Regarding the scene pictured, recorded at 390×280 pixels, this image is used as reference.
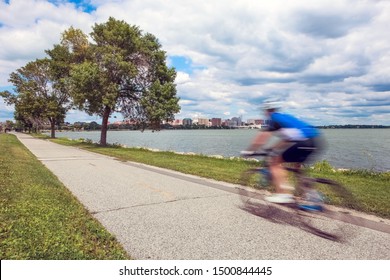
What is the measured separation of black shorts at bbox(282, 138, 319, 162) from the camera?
16.7 feet

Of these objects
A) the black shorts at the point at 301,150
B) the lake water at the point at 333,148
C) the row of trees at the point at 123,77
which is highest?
the row of trees at the point at 123,77

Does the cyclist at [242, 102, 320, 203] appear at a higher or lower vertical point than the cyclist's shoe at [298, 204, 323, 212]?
higher

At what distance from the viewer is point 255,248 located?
4.12 meters

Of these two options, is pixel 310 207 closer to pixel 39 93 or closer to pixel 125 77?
pixel 125 77

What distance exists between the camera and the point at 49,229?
4.57 metres

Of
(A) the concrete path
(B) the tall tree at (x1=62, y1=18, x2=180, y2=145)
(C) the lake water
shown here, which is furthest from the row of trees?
(A) the concrete path

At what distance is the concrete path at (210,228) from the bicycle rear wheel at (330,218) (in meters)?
0.08

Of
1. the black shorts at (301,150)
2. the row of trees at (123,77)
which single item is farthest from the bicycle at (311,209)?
the row of trees at (123,77)

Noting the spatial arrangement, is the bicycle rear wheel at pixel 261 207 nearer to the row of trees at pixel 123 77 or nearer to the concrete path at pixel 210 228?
the concrete path at pixel 210 228

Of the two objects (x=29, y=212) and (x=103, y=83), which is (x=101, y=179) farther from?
(x=103, y=83)

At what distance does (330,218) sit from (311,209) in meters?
0.43

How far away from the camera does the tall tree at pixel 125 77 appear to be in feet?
80.5

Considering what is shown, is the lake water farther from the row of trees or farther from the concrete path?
the row of trees

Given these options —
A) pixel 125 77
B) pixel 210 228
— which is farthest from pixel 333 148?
pixel 210 228
